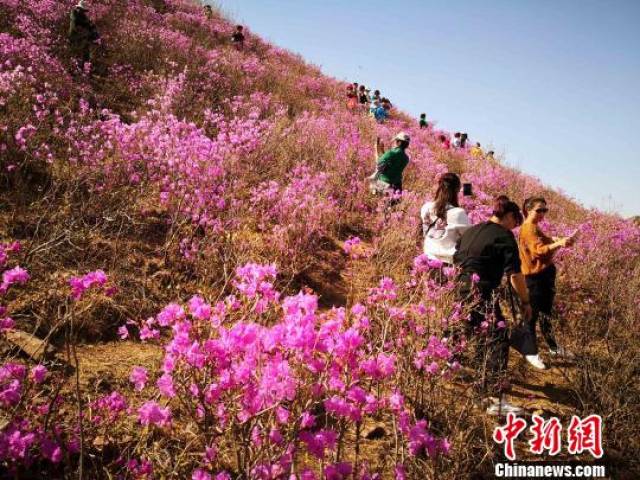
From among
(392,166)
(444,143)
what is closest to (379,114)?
(444,143)

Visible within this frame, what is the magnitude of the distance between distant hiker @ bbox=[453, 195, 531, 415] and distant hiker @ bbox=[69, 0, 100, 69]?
31.2 ft

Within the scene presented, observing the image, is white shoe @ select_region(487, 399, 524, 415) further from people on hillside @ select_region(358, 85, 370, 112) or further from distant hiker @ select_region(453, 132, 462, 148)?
people on hillside @ select_region(358, 85, 370, 112)

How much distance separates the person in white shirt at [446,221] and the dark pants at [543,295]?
1166 mm

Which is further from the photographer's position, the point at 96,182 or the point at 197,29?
the point at 197,29

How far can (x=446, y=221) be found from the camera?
162 inches

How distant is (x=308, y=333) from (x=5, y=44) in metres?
8.51

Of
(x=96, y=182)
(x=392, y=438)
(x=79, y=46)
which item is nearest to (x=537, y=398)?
(x=392, y=438)

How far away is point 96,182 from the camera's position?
4.81 m

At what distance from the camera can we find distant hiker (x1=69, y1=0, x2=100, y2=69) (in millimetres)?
8609

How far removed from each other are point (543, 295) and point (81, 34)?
35.0 ft

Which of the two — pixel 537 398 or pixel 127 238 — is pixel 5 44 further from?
pixel 537 398

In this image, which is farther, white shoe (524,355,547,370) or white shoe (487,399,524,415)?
white shoe (524,355,547,370)

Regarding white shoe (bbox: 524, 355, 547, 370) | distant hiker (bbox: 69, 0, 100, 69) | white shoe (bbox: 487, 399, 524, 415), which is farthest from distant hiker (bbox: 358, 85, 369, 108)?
white shoe (bbox: 487, 399, 524, 415)

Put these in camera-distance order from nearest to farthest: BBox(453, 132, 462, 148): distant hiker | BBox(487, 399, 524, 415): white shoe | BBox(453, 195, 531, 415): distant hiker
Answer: BBox(487, 399, 524, 415): white shoe
BBox(453, 195, 531, 415): distant hiker
BBox(453, 132, 462, 148): distant hiker
